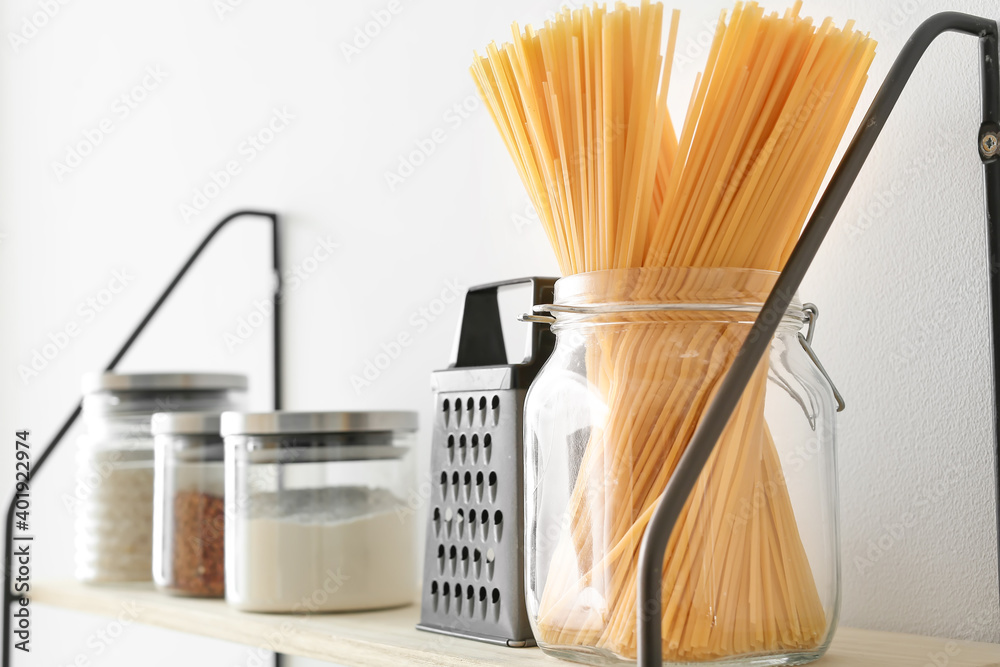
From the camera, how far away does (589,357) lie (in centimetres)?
47

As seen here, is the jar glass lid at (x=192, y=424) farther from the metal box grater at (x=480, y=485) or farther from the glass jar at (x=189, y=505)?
the metal box grater at (x=480, y=485)

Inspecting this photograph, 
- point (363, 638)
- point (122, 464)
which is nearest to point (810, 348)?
point (363, 638)

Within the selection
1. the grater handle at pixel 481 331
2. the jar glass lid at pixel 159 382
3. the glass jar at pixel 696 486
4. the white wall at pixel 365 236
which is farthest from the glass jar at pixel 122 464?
the glass jar at pixel 696 486

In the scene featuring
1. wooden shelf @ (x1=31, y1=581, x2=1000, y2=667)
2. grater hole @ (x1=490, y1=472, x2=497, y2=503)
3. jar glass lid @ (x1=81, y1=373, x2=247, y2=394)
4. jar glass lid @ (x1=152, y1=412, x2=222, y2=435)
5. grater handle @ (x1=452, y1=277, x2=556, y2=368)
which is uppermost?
grater handle @ (x1=452, y1=277, x2=556, y2=368)

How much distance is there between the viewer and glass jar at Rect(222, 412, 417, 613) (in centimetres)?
69

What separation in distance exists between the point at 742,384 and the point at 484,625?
242 millimetres

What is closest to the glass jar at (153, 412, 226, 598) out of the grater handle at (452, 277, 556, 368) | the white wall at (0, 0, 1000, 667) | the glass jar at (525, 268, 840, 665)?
the white wall at (0, 0, 1000, 667)

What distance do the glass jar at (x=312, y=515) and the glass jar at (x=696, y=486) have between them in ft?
0.83

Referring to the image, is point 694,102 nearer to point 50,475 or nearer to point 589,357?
point 589,357

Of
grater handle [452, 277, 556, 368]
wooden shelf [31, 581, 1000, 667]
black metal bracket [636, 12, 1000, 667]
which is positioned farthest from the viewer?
grater handle [452, 277, 556, 368]

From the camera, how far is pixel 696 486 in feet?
1.39

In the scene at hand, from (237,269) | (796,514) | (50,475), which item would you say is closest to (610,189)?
(796,514)

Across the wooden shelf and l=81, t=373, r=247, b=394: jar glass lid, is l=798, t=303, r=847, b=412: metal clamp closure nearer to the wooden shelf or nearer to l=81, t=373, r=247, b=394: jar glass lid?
the wooden shelf

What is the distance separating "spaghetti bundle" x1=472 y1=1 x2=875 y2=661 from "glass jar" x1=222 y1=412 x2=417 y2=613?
256 mm
